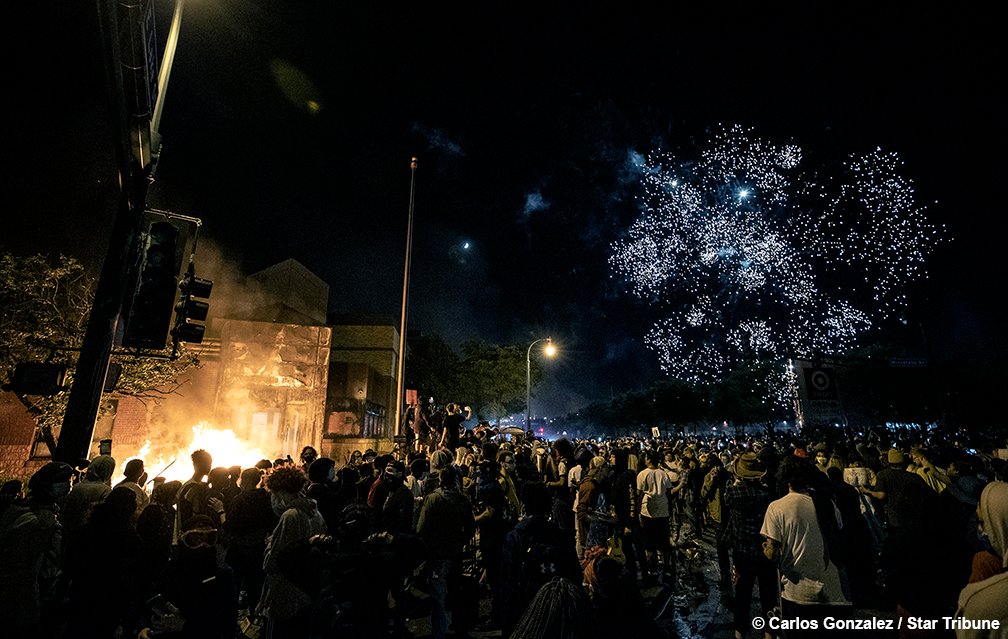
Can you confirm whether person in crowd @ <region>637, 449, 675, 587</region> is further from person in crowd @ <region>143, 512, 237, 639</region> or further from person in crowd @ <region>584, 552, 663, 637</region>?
person in crowd @ <region>143, 512, 237, 639</region>

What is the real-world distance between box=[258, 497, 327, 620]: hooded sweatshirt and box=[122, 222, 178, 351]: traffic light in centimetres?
369

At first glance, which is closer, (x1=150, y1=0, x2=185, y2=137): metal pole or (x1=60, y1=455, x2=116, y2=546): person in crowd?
(x1=60, y1=455, x2=116, y2=546): person in crowd

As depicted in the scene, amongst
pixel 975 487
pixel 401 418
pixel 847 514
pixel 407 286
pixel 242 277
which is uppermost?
pixel 242 277

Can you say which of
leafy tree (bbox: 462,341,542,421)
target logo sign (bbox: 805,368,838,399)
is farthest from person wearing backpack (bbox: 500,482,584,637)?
leafy tree (bbox: 462,341,542,421)

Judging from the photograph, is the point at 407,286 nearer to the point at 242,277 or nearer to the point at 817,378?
the point at 817,378

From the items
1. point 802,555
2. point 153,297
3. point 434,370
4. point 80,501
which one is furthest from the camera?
point 434,370

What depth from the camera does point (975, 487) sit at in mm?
6195

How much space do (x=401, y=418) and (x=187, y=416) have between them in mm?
15541

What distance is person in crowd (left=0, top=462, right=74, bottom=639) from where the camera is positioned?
3.83 metres


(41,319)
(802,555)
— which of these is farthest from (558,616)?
(41,319)

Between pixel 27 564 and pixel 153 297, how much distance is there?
12.4ft

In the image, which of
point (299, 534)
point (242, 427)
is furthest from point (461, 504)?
point (242, 427)

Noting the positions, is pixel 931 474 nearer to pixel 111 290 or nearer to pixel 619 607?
pixel 619 607

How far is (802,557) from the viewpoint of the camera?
4.43 meters
